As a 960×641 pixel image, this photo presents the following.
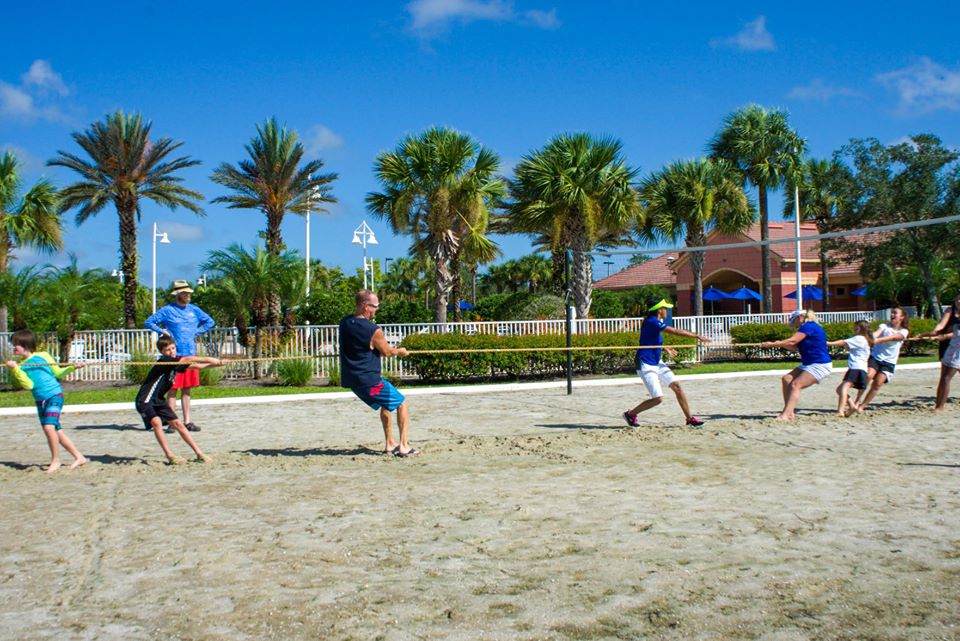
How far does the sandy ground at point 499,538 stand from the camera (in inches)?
162

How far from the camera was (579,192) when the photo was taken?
27125 millimetres

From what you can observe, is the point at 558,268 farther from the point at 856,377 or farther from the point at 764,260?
the point at 856,377

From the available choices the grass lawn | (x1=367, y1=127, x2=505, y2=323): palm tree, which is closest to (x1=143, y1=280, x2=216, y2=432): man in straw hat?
the grass lawn

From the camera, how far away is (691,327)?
1014 inches

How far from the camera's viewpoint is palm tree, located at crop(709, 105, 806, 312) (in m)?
34.3

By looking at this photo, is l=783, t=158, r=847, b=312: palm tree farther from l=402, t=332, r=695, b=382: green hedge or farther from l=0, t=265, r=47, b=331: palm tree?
l=0, t=265, r=47, b=331: palm tree

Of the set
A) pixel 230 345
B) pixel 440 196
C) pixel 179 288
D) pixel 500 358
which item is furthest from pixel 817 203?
pixel 179 288

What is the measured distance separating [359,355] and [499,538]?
139 inches

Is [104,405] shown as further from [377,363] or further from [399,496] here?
[399,496]

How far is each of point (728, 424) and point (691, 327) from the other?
15.0 metres

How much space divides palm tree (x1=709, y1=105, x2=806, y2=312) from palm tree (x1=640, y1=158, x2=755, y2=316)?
165 cm

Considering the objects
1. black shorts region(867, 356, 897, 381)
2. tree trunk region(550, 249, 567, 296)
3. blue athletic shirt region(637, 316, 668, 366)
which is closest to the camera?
blue athletic shirt region(637, 316, 668, 366)

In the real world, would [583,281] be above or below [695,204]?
below

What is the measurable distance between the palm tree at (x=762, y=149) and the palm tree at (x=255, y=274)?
20.6 m
